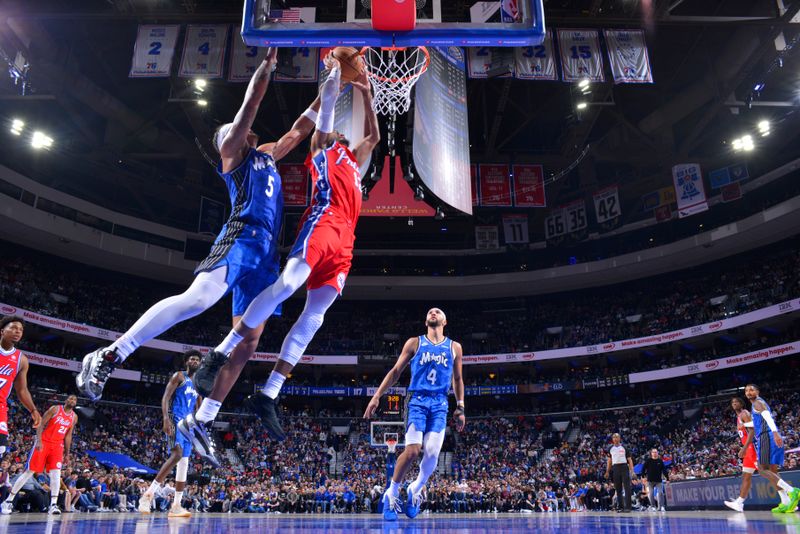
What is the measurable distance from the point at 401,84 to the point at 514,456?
2505cm

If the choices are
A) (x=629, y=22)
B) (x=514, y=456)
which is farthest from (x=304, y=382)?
(x=629, y=22)

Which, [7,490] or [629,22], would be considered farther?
[629,22]

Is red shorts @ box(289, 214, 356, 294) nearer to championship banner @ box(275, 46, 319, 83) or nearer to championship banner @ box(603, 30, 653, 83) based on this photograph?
championship banner @ box(275, 46, 319, 83)

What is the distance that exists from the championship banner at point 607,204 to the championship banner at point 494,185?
27.0ft

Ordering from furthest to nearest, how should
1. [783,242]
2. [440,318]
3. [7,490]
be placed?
[783,242] → [7,490] → [440,318]

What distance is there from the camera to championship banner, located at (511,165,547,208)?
23672 mm

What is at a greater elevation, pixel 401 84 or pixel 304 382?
pixel 401 84

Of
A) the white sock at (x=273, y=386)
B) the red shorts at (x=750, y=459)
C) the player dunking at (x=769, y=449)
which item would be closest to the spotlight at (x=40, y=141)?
the white sock at (x=273, y=386)

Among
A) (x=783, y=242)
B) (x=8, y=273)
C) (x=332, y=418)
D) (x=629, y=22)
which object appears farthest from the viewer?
(x=332, y=418)

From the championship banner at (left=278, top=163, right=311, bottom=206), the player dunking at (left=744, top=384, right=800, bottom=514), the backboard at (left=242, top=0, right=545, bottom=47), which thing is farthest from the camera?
the championship banner at (left=278, top=163, right=311, bottom=206)

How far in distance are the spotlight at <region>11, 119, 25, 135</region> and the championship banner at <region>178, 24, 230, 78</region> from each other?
545 inches

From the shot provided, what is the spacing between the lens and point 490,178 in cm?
2361

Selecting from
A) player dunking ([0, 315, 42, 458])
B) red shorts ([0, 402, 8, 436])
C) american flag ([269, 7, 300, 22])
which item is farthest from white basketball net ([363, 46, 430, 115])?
red shorts ([0, 402, 8, 436])

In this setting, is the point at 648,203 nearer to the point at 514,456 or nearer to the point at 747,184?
the point at 747,184
